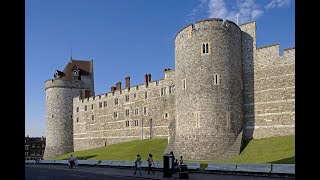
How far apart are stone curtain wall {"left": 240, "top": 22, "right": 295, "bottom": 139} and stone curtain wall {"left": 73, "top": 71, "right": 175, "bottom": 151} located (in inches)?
605

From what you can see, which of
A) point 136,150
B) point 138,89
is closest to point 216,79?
point 136,150

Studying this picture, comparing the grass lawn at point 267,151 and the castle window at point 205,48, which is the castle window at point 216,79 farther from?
the grass lawn at point 267,151

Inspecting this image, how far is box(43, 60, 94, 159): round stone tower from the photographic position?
7588 centimetres

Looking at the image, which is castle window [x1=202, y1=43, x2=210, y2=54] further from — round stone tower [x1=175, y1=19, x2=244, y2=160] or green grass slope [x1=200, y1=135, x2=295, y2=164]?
green grass slope [x1=200, y1=135, x2=295, y2=164]

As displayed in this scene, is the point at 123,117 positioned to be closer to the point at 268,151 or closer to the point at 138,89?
the point at 138,89

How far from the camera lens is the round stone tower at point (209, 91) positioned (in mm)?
36375

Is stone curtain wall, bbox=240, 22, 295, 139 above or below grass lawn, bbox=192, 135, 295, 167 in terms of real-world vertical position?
above

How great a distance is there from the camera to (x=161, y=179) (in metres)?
21.9

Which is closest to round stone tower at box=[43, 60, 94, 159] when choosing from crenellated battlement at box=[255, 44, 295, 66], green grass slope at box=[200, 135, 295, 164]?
crenellated battlement at box=[255, 44, 295, 66]

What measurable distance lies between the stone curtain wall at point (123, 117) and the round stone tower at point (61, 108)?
1.78m

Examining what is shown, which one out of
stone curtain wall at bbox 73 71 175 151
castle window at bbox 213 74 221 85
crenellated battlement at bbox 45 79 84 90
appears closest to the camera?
castle window at bbox 213 74 221 85
